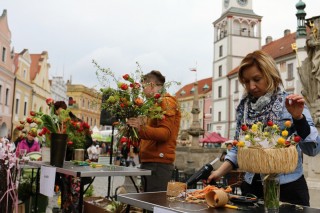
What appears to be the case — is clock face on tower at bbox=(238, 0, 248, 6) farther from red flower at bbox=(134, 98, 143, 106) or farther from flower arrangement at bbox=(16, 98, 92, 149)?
red flower at bbox=(134, 98, 143, 106)

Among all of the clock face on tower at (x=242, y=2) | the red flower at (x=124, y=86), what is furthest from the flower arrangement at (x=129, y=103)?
the clock face on tower at (x=242, y=2)

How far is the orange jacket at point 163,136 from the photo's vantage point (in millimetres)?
3451

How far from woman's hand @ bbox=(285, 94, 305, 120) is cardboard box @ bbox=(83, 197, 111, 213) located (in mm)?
2204

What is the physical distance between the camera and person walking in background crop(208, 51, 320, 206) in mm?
1974

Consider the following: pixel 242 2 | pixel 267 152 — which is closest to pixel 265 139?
pixel 267 152

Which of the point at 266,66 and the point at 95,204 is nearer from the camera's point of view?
the point at 266,66

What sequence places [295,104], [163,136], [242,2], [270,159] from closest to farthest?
[270,159]
[295,104]
[163,136]
[242,2]

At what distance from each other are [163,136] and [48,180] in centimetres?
103

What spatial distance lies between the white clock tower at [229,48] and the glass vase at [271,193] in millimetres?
43133

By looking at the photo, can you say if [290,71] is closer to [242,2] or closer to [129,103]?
[242,2]

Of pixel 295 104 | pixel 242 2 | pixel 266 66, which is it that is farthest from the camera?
pixel 242 2

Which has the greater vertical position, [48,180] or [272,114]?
[272,114]

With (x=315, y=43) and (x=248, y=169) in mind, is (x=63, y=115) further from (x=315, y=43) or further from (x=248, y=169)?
(x=315, y=43)

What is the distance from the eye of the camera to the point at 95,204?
383 centimetres
